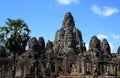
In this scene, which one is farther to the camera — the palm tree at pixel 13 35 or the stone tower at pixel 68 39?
the stone tower at pixel 68 39

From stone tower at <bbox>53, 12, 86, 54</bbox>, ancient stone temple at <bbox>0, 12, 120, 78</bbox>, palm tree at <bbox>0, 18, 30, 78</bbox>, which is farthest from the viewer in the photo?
stone tower at <bbox>53, 12, 86, 54</bbox>

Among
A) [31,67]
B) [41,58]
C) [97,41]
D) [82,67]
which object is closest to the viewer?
[31,67]

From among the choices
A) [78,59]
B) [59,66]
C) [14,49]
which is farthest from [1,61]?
[14,49]

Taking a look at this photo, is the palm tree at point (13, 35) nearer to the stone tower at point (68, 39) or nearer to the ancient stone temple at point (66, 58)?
the ancient stone temple at point (66, 58)

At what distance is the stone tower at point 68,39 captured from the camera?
9403 cm

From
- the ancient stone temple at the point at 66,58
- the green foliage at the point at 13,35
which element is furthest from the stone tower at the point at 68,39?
the green foliage at the point at 13,35

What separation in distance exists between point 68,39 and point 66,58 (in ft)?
70.5

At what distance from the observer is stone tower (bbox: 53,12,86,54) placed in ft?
309

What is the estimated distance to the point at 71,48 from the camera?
93.2 meters

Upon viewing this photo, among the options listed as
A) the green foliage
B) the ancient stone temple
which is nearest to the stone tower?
the ancient stone temple

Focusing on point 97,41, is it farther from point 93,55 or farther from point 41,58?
point 41,58

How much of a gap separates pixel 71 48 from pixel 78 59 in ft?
49.6

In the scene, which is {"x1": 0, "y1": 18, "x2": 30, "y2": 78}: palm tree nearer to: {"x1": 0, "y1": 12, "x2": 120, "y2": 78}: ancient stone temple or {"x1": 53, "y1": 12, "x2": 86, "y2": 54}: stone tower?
{"x1": 0, "y1": 12, "x2": 120, "y2": 78}: ancient stone temple

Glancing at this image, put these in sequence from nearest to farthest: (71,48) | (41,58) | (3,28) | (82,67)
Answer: (3,28) < (82,67) < (41,58) < (71,48)
